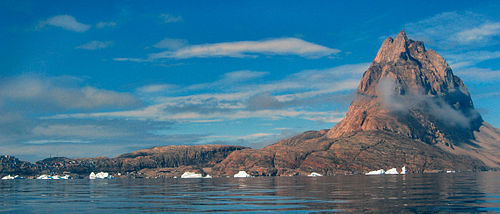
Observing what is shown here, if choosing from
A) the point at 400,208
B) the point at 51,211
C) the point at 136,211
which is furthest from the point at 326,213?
the point at 51,211

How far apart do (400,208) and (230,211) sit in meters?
27.7

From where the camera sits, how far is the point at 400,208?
68.9m

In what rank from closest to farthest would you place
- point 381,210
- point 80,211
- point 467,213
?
point 467,213 → point 381,210 → point 80,211

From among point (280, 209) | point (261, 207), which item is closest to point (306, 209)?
point (280, 209)

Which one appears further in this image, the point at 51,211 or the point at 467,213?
the point at 51,211

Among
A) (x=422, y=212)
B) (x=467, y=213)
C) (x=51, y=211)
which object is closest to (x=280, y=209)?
(x=422, y=212)

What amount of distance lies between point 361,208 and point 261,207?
1777cm

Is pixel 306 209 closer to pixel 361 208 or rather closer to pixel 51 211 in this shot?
pixel 361 208

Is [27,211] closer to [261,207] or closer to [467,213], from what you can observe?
[261,207]

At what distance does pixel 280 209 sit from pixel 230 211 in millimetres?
8646

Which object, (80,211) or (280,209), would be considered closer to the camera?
(280,209)

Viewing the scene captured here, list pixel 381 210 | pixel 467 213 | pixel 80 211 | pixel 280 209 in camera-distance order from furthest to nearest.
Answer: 1. pixel 80 211
2. pixel 280 209
3. pixel 381 210
4. pixel 467 213

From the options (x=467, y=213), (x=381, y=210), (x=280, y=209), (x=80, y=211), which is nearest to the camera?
(x=467, y=213)

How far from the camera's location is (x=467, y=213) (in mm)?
61469
